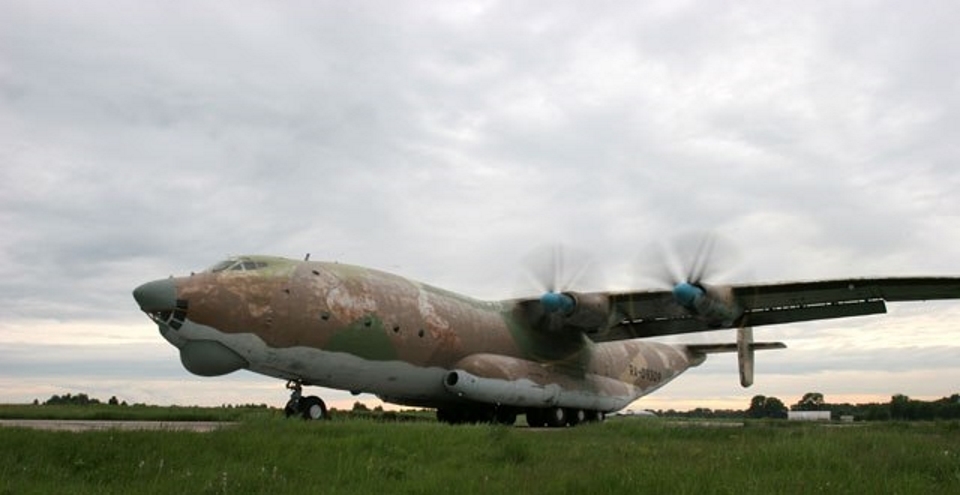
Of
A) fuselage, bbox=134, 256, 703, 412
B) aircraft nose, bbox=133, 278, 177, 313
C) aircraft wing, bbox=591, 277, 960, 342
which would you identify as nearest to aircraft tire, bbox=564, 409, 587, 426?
fuselage, bbox=134, 256, 703, 412

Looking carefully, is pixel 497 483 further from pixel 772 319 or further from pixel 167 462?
pixel 772 319

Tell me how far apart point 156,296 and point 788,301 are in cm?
1987

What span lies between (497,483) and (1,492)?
539cm

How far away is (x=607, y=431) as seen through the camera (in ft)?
63.6

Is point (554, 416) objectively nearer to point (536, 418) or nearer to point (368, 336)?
point (536, 418)

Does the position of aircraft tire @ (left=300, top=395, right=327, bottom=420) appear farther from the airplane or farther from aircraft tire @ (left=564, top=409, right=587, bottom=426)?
aircraft tire @ (left=564, top=409, right=587, bottom=426)

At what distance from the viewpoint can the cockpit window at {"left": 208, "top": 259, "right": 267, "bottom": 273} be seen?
20.2 metres

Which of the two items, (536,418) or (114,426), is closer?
(114,426)

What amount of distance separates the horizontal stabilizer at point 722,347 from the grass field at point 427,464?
2499cm

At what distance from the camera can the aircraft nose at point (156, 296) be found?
730 inches

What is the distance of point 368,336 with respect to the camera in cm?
2194

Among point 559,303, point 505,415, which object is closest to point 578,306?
point 559,303

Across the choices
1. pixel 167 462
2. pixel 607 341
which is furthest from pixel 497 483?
pixel 607 341

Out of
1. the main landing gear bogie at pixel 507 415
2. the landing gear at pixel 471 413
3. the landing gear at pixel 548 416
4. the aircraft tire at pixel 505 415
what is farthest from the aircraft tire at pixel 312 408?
the landing gear at pixel 548 416
